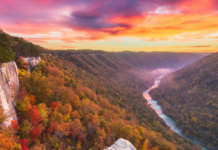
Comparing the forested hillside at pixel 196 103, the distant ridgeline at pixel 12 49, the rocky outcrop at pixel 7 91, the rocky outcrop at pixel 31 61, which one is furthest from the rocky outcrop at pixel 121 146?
the forested hillside at pixel 196 103

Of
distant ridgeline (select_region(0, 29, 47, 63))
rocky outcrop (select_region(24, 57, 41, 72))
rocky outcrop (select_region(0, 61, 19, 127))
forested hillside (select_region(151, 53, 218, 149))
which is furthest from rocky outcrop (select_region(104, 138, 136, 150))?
forested hillside (select_region(151, 53, 218, 149))

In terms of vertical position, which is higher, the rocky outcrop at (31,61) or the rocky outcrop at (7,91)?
the rocky outcrop at (31,61)

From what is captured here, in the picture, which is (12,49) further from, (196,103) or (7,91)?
(196,103)

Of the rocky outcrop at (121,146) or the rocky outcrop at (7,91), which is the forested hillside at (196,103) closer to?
the rocky outcrop at (121,146)

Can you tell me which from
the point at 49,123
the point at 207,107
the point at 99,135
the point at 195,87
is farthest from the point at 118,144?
the point at 195,87

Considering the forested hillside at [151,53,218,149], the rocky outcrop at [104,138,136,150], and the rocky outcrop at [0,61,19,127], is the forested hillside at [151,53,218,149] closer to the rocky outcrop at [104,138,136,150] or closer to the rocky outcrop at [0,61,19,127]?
the rocky outcrop at [104,138,136,150]

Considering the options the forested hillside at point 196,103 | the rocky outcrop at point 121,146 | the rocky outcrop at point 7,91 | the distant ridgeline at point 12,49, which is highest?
the distant ridgeline at point 12,49

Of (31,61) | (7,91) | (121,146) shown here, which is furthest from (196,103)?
(7,91)
